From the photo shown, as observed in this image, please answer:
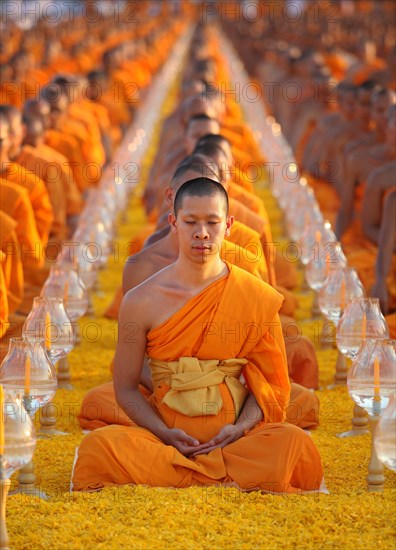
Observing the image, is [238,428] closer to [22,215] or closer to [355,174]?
[22,215]

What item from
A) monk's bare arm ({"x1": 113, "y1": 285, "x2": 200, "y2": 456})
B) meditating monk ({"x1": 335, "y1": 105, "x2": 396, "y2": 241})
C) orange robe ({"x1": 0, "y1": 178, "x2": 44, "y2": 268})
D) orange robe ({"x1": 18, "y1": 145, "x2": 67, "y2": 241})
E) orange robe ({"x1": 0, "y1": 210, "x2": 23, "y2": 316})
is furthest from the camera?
orange robe ({"x1": 18, "y1": 145, "x2": 67, "y2": 241})

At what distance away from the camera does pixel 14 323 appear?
7.26 metres

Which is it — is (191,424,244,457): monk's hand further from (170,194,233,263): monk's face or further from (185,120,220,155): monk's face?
(185,120,220,155): monk's face

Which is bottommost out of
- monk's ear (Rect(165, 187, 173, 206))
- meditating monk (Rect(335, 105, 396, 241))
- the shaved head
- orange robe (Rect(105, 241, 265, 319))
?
orange robe (Rect(105, 241, 265, 319))

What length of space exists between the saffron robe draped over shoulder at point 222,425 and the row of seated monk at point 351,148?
8.06ft

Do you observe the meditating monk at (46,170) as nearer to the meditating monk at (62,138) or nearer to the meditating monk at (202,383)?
the meditating monk at (62,138)

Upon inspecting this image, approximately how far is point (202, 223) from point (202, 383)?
60 centimetres

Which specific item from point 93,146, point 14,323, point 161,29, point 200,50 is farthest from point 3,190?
point 161,29

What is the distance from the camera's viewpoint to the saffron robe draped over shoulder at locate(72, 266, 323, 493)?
16.1 ft

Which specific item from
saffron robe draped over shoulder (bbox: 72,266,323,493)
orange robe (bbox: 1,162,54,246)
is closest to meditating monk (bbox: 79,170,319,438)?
saffron robe draped over shoulder (bbox: 72,266,323,493)

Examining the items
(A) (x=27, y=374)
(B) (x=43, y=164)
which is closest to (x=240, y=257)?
(A) (x=27, y=374)

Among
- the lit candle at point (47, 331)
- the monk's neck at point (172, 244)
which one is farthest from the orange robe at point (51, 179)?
the lit candle at point (47, 331)

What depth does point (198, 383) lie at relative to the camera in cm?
510

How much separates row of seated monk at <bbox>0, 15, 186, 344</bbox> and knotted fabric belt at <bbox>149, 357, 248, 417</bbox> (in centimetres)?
154
